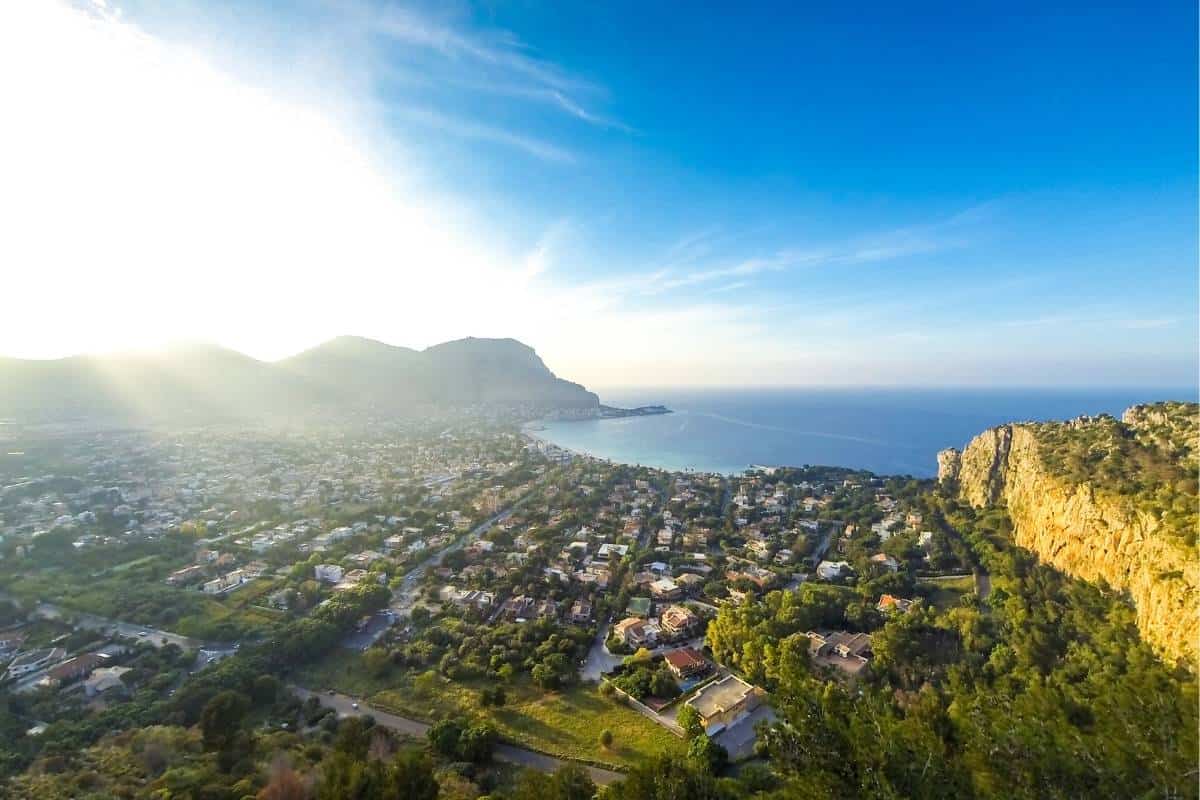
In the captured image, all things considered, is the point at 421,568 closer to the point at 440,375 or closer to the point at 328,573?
the point at 328,573

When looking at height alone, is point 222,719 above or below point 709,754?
above

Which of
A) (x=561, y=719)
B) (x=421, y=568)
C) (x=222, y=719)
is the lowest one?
(x=561, y=719)

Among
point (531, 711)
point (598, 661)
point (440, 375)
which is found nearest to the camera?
point (531, 711)

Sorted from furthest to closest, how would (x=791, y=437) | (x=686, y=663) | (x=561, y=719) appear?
(x=791, y=437)
(x=686, y=663)
(x=561, y=719)

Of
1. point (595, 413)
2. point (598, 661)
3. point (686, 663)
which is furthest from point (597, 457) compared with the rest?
point (595, 413)

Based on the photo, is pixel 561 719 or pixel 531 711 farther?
pixel 531 711

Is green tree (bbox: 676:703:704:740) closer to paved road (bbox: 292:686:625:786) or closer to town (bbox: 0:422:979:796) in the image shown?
town (bbox: 0:422:979:796)

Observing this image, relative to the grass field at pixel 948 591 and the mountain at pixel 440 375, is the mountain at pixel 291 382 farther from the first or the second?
the grass field at pixel 948 591
